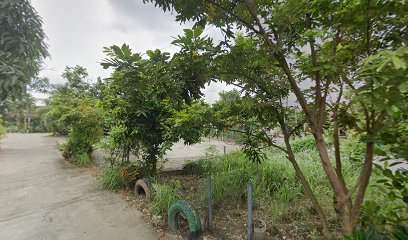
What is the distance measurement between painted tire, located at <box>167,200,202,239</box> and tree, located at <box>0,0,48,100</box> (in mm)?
7087

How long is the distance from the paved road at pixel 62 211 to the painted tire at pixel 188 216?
0.38 meters

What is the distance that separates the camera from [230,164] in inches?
198

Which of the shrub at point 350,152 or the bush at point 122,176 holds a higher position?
the shrub at point 350,152

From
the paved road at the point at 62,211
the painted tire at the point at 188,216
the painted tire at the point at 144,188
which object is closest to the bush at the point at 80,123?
the paved road at the point at 62,211

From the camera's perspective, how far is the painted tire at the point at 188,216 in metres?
3.01

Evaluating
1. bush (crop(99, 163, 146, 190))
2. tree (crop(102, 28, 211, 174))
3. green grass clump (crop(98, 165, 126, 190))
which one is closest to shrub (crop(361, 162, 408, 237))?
tree (crop(102, 28, 211, 174))

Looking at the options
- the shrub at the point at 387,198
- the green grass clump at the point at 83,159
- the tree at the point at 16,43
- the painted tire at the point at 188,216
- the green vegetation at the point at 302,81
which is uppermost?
the tree at the point at 16,43

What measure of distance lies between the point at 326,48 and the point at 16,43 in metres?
9.13

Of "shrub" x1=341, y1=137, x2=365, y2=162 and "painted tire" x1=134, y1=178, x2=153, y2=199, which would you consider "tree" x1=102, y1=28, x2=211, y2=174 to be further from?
"shrub" x1=341, y1=137, x2=365, y2=162

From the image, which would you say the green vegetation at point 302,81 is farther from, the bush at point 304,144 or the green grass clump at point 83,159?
the green grass clump at point 83,159

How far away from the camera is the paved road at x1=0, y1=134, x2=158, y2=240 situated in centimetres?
332

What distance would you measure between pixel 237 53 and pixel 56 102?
8096mm

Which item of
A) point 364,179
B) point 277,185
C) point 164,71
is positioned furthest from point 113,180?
point 364,179

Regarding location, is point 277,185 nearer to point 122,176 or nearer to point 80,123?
point 122,176
